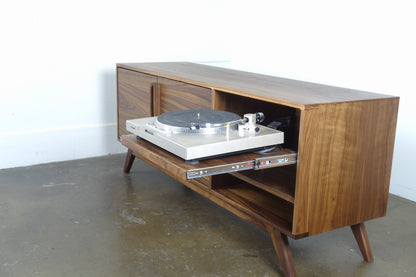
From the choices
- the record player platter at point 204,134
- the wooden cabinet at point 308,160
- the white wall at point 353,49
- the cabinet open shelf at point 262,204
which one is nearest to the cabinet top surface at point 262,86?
the wooden cabinet at point 308,160

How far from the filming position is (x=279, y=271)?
73.0 inches

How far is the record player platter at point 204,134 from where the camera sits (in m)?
1.45

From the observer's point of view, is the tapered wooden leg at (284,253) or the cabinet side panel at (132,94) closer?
the tapered wooden leg at (284,253)

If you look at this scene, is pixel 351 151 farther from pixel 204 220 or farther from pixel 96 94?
pixel 96 94

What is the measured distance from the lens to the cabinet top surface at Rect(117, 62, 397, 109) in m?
1.66

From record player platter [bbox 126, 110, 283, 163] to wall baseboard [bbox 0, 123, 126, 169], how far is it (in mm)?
1675

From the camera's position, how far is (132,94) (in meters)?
2.71

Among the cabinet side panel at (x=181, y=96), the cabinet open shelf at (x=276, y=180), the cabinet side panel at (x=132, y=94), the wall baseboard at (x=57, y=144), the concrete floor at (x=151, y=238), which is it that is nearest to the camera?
the cabinet open shelf at (x=276, y=180)

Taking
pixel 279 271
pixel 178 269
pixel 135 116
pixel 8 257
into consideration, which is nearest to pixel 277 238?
pixel 279 271

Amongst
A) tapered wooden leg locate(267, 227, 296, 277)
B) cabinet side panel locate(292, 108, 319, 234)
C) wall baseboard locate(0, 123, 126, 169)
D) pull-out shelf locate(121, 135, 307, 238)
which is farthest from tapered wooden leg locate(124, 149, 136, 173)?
cabinet side panel locate(292, 108, 319, 234)

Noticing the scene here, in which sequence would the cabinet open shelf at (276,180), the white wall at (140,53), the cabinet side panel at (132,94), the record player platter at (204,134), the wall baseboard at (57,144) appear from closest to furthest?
the record player platter at (204,134), the cabinet open shelf at (276,180), the cabinet side panel at (132,94), the white wall at (140,53), the wall baseboard at (57,144)

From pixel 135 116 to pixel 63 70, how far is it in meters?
0.80

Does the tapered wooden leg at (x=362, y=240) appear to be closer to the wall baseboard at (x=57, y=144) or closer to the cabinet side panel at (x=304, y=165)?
the cabinet side panel at (x=304, y=165)

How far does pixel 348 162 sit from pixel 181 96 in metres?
0.90
